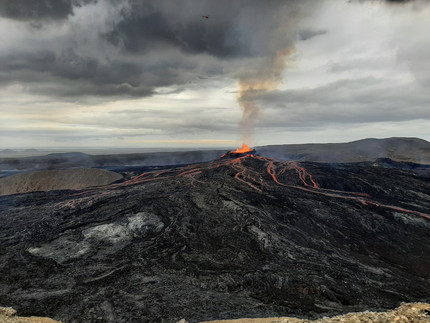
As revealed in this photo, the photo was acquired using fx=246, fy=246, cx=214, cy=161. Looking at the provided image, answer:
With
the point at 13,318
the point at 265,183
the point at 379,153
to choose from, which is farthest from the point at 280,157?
the point at 13,318

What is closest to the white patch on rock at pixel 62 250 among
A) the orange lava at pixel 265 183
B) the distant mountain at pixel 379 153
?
the orange lava at pixel 265 183

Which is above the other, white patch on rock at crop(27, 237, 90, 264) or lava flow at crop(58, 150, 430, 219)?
lava flow at crop(58, 150, 430, 219)

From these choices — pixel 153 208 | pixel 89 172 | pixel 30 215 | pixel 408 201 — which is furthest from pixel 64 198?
pixel 408 201

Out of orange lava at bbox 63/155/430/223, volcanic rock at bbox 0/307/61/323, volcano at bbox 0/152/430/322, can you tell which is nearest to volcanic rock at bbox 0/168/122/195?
orange lava at bbox 63/155/430/223

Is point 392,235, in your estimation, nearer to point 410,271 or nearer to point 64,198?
point 410,271

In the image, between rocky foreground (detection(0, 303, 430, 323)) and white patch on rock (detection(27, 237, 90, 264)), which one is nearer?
rocky foreground (detection(0, 303, 430, 323))

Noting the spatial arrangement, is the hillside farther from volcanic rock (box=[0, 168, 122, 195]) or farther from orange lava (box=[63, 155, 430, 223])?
orange lava (box=[63, 155, 430, 223])
